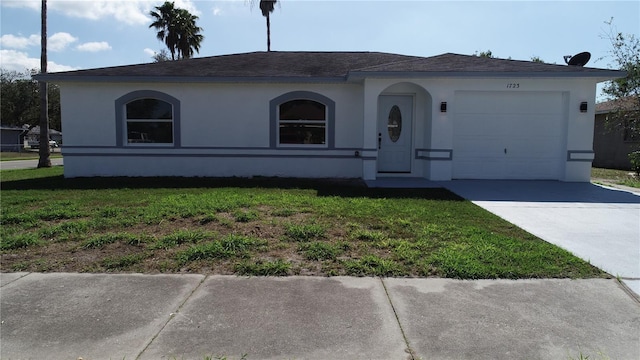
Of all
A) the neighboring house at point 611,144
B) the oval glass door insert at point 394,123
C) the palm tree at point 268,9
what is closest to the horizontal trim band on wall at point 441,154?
the oval glass door insert at point 394,123

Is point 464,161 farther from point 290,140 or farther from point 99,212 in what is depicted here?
point 99,212

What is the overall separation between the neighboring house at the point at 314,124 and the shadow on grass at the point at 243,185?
92 cm

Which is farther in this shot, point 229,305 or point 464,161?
point 464,161

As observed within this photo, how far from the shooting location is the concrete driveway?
5.22 metres

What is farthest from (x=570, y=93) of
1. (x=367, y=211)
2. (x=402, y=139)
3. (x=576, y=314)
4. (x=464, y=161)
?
(x=576, y=314)

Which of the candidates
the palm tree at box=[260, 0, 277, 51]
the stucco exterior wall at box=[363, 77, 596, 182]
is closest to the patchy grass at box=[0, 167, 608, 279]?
the stucco exterior wall at box=[363, 77, 596, 182]

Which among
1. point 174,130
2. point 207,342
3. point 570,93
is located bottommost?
point 207,342

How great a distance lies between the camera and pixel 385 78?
11398 millimetres

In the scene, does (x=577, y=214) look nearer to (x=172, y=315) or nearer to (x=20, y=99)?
(x=172, y=315)

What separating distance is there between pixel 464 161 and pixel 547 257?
756 centimetres

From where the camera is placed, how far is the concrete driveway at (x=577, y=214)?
5.22 m

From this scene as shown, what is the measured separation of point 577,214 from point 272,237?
5844 millimetres

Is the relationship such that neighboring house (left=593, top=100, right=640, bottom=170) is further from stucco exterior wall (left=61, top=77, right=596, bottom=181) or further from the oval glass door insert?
stucco exterior wall (left=61, top=77, right=596, bottom=181)

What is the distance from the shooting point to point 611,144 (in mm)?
22516
